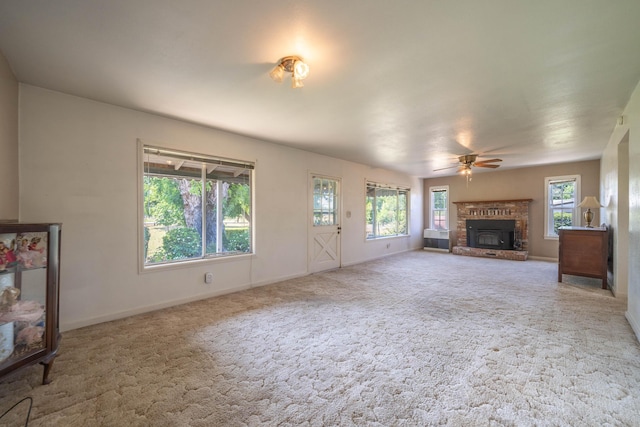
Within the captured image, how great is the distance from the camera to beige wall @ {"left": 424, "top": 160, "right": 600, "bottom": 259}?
6.58 metres

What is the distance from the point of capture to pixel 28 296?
6.53 ft

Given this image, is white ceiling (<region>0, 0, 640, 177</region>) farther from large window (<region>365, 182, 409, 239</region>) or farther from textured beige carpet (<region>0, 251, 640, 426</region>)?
large window (<region>365, 182, 409, 239</region>)

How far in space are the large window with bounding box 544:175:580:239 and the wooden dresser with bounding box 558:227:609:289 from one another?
8.92 feet

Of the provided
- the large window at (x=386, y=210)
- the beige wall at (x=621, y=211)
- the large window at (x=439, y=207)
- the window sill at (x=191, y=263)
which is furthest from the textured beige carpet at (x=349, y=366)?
the large window at (x=439, y=207)

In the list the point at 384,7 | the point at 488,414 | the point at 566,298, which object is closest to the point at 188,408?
the point at 488,414

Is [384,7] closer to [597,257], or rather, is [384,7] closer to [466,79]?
[466,79]

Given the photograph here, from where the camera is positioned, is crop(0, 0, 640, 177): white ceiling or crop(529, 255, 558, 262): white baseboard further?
crop(529, 255, 558, 262): white baseboard

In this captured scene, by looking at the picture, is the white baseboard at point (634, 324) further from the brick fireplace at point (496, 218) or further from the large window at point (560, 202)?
the large window at point (560, 202)

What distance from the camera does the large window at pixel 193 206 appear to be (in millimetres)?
3633

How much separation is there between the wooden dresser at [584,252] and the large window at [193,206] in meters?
5.61

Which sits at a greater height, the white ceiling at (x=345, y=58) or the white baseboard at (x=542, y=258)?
the white ceiling at (x=345, y=58)

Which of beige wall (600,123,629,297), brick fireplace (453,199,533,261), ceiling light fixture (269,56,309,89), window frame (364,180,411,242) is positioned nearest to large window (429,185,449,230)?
brick fireplace (453,199,533,261)

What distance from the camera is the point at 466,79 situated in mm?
2568

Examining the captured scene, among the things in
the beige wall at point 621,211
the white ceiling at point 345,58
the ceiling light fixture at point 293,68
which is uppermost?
the white ceiling at point 345,58
